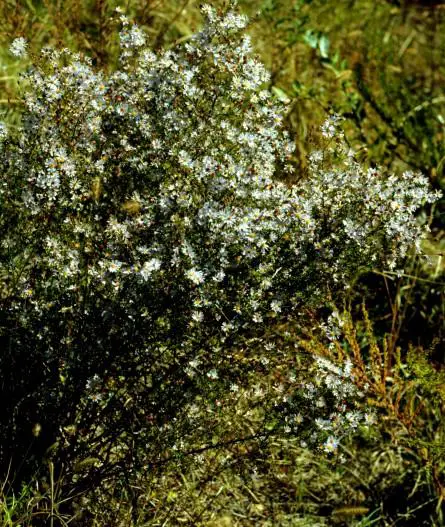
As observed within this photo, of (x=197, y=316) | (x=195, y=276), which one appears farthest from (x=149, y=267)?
(x=197, y=316)

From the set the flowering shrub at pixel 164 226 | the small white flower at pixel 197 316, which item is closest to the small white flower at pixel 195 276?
the flowering shrub at pixel 164 226

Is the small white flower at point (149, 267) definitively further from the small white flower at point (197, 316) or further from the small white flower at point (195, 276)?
the small white flower at point (197, 316)

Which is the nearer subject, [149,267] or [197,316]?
[149,267]

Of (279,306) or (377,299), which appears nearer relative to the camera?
(279,306)

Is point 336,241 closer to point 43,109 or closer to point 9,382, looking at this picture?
point 43,109

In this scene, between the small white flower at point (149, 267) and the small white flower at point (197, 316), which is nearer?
the small white flower at point (149, 267)

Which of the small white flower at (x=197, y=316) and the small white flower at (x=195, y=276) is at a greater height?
the small white flower at (x=195, y=276)

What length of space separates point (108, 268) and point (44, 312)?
0.44m

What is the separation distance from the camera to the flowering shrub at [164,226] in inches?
89.4

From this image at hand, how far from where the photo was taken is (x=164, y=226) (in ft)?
7.36

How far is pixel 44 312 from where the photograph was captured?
2.53 meters

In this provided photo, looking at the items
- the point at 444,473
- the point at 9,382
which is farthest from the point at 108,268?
the point at 444,473

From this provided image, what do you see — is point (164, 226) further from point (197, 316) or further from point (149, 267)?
point (197, 316)

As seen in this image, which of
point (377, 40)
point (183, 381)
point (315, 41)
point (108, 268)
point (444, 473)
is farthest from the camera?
point (377, 40)
